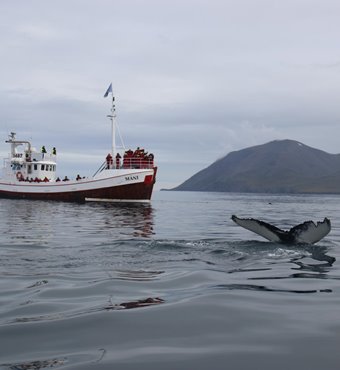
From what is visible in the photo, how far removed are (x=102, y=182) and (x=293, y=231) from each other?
136ft

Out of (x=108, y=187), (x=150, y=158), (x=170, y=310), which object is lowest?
(x=170, y=310)

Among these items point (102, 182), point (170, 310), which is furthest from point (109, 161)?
point (170, 310)

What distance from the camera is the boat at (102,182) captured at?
2055 inches

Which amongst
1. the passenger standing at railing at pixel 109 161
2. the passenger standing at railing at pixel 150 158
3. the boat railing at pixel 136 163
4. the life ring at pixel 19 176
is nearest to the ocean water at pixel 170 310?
the boat railing at pixel 136 163

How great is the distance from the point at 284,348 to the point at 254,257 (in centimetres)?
660

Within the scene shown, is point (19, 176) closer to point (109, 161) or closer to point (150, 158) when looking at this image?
point (109, 161)

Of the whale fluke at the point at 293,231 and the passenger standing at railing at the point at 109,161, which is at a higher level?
the passenger standing at railing at the point at 109,161

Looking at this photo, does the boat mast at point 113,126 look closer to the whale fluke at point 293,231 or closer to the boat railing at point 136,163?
the boat railing at point 136,163

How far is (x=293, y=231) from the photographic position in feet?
40.7

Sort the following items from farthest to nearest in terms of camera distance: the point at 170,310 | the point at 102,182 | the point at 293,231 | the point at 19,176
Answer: the point at 19,176
the point at 102,182
the point at 293,231
the point at 170,310

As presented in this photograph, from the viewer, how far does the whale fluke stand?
37.9 feet

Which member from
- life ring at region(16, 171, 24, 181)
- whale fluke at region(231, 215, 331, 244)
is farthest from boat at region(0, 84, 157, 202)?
whale fluke at region(231, 215, 331, 244)

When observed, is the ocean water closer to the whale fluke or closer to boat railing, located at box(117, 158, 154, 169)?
the whale fluke

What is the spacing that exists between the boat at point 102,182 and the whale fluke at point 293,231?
129ft
